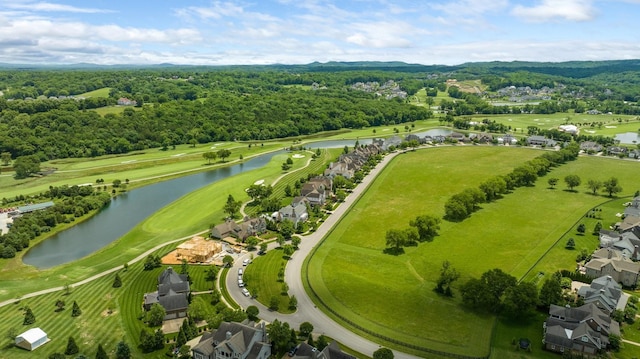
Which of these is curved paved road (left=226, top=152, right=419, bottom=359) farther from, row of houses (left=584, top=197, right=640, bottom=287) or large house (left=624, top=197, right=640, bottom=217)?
large house (left=624, top=197, right=640, bottom=217)

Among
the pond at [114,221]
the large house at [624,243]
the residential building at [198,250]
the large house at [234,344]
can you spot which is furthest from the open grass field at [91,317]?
the large house at [624,243]

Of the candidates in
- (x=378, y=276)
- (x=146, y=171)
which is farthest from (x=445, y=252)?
(x=146, y=171)

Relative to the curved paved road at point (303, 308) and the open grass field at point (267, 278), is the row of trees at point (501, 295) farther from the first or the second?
the open grass field at point (267, 278)

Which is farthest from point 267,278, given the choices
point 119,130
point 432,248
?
point 119,130

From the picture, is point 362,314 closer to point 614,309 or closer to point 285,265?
point 285,265

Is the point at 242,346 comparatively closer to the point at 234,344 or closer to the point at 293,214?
the point at 234,344

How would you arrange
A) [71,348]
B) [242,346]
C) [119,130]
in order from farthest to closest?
[119,130] < [71,348] < [242,346]

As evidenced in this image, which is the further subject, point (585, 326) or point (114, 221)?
point (114, 221)
